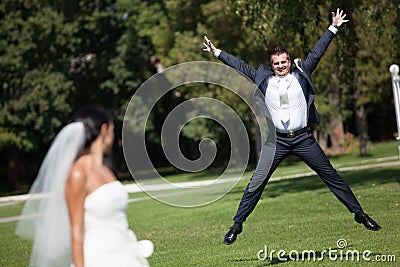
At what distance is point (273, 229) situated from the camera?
41.2 feet

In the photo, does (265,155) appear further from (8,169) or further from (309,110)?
(8,169)

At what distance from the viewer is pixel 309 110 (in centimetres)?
909

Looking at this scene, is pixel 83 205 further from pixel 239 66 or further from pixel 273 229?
pixel 273 229

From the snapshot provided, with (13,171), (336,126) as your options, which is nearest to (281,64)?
(336,126)

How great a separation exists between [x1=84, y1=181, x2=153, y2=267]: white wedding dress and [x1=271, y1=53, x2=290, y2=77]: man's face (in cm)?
409

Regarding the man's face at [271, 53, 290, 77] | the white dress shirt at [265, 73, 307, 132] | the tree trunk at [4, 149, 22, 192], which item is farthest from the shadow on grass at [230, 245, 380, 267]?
the tree trunk at [4, 149, 22, 192]

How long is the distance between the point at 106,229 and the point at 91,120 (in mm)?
857

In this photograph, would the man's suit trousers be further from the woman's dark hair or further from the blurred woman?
the woman's dark hair

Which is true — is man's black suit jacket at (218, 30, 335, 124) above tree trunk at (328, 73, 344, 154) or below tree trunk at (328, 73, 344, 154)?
above

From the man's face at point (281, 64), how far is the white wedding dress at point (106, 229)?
4090mm

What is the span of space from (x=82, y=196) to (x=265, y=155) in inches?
171

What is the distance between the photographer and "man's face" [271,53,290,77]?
896cm

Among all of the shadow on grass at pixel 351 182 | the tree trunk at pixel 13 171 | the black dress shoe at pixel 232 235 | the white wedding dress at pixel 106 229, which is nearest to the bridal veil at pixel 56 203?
the white wedding dress at pixel 106 229

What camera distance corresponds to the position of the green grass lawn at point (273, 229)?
9.65 m
